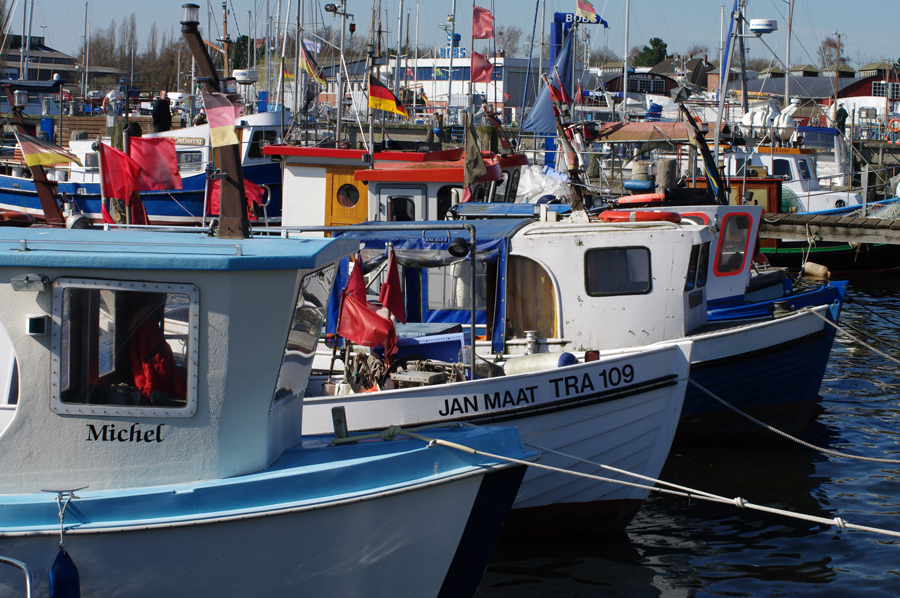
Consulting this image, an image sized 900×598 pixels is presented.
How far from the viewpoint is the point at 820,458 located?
1007 cm

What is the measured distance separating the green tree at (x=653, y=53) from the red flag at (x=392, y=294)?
79396 millimetres

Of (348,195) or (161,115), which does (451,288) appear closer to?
(348,195)

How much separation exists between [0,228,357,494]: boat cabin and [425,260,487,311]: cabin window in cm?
497

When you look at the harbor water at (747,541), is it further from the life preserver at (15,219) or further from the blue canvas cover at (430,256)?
the life preserver at (15,219)

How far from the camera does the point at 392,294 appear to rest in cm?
795

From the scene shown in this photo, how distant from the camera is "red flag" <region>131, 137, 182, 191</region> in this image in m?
10.9

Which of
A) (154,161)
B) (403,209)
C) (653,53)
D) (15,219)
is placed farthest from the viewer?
(653,53)

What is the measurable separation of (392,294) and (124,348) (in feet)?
12.1

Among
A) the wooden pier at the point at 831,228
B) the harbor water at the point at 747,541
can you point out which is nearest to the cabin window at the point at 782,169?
the wooden pier at the point at 831,228

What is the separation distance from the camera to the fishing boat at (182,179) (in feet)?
71.9

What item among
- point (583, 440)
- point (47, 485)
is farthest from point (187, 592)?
point (583, 440)

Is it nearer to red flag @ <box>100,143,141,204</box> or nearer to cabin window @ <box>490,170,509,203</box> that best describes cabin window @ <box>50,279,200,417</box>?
red flag @ <box>100,143,141,204</box>

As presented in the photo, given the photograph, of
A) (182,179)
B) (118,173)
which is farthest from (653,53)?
(118,173)

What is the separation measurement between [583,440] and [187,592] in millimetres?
3887
